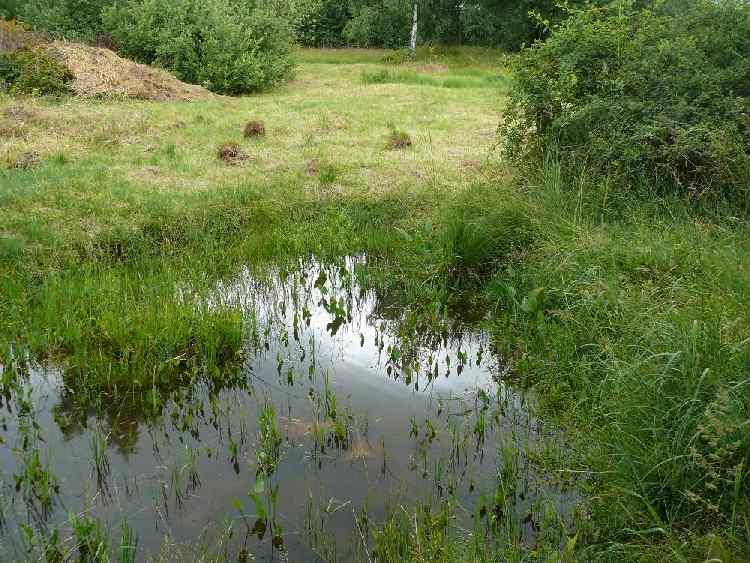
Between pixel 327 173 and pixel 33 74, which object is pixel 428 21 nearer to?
pixel 33 74

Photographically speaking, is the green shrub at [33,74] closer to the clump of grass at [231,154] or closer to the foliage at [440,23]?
the clump of grass at [231,154]

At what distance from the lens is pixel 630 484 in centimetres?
333

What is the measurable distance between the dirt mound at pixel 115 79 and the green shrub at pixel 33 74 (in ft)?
0.84

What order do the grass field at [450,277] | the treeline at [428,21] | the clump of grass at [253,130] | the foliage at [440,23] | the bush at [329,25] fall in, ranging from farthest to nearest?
the bush at [329,25]
the foliage at [440,23]
the treeline at [428,21]
the clump of grass at [253,130]
the grass field at [450,277]

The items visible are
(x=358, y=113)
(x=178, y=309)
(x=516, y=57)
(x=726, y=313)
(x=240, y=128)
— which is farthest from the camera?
(x=358, y=113)

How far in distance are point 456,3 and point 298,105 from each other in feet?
75.5

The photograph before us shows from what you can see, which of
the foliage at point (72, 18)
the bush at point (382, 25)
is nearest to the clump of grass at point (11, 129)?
the foliage at point (72, 18)

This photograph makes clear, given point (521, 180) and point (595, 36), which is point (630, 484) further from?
point (595, 36)

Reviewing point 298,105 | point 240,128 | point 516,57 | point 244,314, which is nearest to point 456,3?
point 298,105

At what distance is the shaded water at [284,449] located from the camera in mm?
3441

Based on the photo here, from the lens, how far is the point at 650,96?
7016mm

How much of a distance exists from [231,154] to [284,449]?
702 centimetres

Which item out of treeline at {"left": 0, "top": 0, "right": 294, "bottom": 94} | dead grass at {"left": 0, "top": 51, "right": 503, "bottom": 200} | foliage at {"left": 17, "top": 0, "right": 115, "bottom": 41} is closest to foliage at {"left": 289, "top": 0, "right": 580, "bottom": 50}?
treeline at {"left": 0, "top": 0, "right": 294, "bottom": 94}

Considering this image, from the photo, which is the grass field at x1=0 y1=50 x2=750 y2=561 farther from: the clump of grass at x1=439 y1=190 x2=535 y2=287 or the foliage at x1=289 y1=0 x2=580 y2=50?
the foliage at x1=289 y1=0 x2=580 y2=50
